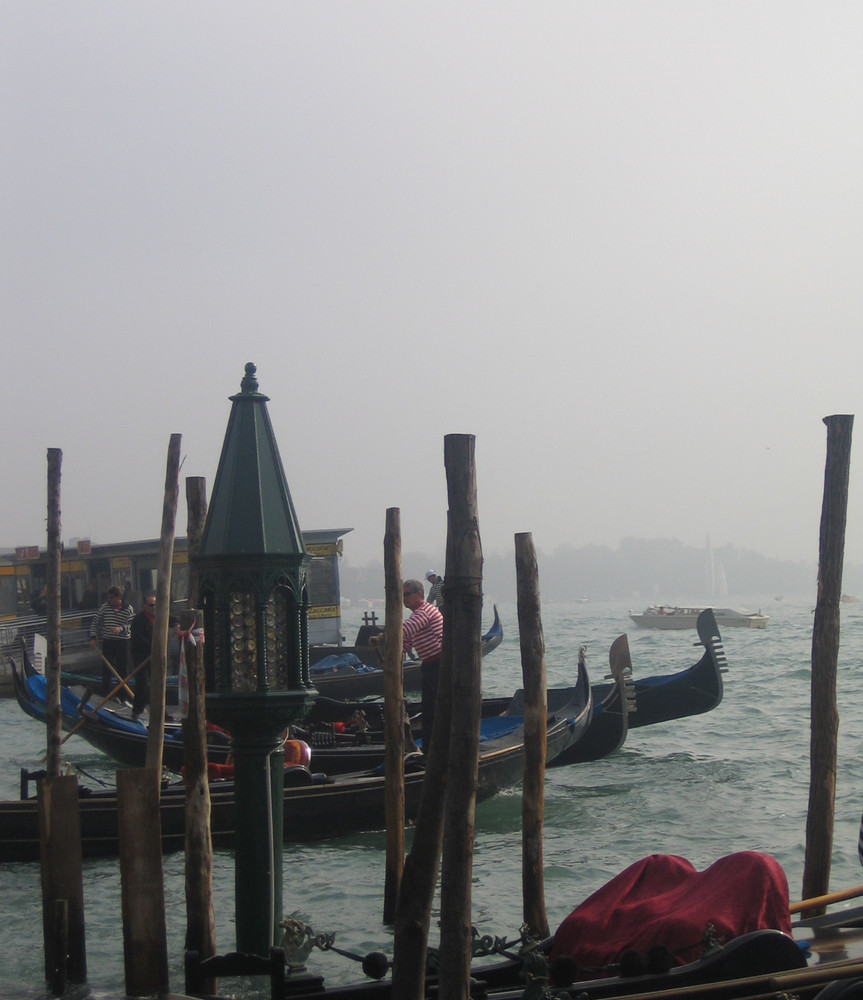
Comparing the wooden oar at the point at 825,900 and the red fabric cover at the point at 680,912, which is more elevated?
the red fabric cover at the point at 680,912

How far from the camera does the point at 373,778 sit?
6473mm

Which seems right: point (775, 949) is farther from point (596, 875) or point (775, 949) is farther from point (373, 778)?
point (373, 778)

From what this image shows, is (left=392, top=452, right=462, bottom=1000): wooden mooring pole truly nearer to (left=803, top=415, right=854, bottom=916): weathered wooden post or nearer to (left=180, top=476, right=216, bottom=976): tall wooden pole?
(left=180, top=476, right=216, bottom=976): tall wooden pole

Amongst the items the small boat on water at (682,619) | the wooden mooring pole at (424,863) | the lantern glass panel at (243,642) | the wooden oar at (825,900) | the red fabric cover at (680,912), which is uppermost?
the lantern glass panel at (243,642)

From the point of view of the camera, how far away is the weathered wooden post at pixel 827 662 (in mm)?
4109

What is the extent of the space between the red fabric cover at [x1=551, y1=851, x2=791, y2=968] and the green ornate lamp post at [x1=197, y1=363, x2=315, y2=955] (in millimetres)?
861

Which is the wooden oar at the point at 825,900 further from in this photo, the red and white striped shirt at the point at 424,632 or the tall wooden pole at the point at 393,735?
the red and white striped shirt at the point at 424,632

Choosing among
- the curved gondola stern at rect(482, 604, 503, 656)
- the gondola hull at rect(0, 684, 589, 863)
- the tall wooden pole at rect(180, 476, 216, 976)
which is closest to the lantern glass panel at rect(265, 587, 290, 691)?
the tall wooden pole at rect(180, 476, 216, 976)

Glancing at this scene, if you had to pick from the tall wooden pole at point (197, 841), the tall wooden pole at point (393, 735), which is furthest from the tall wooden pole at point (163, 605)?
the tall wooden pole at point (197, 841)

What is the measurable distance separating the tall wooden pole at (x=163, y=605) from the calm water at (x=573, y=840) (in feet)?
2.71

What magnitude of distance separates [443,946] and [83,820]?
3690 millimetres

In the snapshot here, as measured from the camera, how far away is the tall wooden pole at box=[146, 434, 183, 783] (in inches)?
206

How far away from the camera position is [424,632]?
6.32 meters

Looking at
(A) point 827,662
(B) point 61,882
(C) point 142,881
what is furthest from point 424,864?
(A) point 827,662
